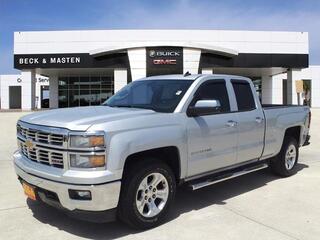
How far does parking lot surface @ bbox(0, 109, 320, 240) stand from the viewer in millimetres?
4934

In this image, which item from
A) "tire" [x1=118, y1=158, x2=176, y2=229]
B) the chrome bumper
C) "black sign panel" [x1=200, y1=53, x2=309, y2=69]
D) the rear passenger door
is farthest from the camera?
"black sign panel" [x1=200, y1=53, x2=309, y2=69]

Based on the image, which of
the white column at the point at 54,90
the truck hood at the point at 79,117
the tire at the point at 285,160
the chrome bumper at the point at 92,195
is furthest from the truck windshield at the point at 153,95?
the white column at the point at 54,90

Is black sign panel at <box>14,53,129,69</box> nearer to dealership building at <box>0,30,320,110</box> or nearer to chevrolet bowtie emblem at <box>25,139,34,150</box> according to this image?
dealership building at <box>0,30,320,110</box>

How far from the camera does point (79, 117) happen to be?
488 cm

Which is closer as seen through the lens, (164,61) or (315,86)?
(164,61)

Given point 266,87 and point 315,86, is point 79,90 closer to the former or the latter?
point 266,87

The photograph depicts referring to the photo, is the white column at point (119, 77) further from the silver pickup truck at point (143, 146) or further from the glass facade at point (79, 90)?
the silver pickup truck at point (143, 146)

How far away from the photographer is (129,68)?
115 ft

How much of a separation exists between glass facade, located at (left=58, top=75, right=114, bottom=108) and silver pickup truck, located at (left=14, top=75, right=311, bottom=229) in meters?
40.3

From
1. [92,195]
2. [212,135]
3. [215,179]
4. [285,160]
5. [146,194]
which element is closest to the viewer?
[92,195]

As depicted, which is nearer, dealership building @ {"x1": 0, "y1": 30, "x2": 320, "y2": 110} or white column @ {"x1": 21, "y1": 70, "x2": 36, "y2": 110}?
dealership building @ {"x1": 0, "y1": 30, "x2": 320, "y2": 110}

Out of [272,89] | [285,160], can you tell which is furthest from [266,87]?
[285,160]

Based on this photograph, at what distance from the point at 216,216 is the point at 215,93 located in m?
1.88

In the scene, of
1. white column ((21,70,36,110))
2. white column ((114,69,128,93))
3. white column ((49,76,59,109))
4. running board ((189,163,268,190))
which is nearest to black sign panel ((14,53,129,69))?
white column ((114,69,128,93))
